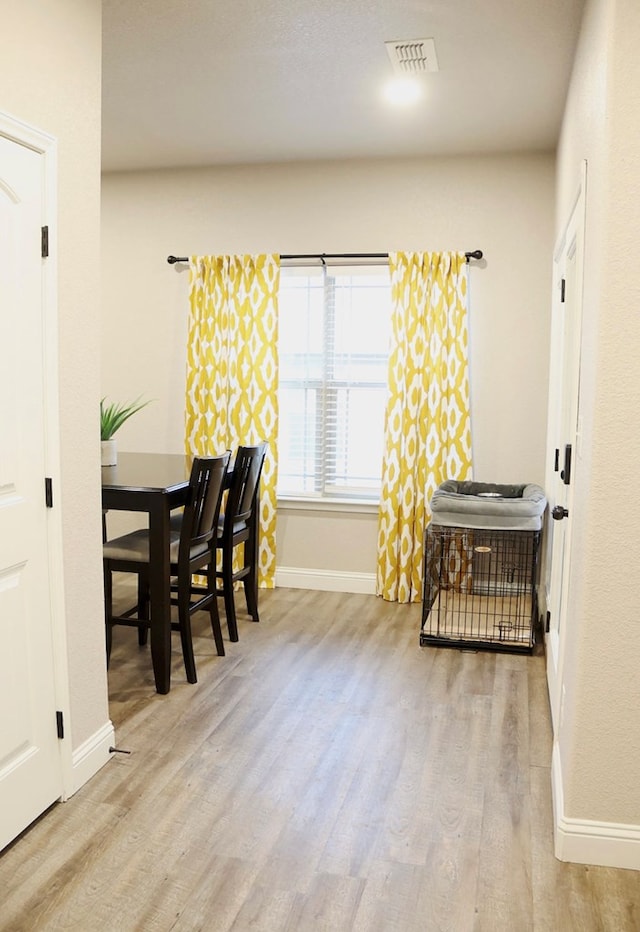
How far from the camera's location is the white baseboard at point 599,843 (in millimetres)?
2166

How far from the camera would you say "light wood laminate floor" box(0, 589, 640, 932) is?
197cm

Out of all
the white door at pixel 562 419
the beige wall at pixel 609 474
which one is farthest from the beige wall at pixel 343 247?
the beige wall at pixel 609 474

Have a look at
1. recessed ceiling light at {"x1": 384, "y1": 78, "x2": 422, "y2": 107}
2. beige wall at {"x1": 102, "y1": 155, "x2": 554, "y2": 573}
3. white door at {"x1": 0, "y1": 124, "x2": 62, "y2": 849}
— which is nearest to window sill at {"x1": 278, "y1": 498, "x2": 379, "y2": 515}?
beige wall at {"x1": 102, "y1": 155, "x2": 554, "y2": 573}

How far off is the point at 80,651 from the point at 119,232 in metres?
3.44

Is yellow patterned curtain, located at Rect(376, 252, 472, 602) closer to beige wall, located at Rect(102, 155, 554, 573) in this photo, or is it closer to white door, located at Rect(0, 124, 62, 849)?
beige wall, located at Rect(102, 155, 554, 573)

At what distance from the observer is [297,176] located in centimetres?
484

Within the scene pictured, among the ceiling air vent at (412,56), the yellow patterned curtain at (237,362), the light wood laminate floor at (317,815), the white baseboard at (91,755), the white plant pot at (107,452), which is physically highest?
the ceiling air vent at (412,56)

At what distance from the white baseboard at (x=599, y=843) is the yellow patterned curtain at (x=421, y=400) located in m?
2.55

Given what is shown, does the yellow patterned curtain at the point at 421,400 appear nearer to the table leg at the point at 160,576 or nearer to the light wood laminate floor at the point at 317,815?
the light wood laminate floor at the point at 317,815

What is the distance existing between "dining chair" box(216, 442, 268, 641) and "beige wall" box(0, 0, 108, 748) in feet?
4.20

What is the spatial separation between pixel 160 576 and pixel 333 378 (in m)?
2.12

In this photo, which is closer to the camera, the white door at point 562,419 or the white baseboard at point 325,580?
the white door at point 562,419

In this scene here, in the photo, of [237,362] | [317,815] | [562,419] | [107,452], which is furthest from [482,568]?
[317,815]

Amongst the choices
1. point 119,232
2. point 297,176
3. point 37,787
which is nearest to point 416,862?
point 37,787
